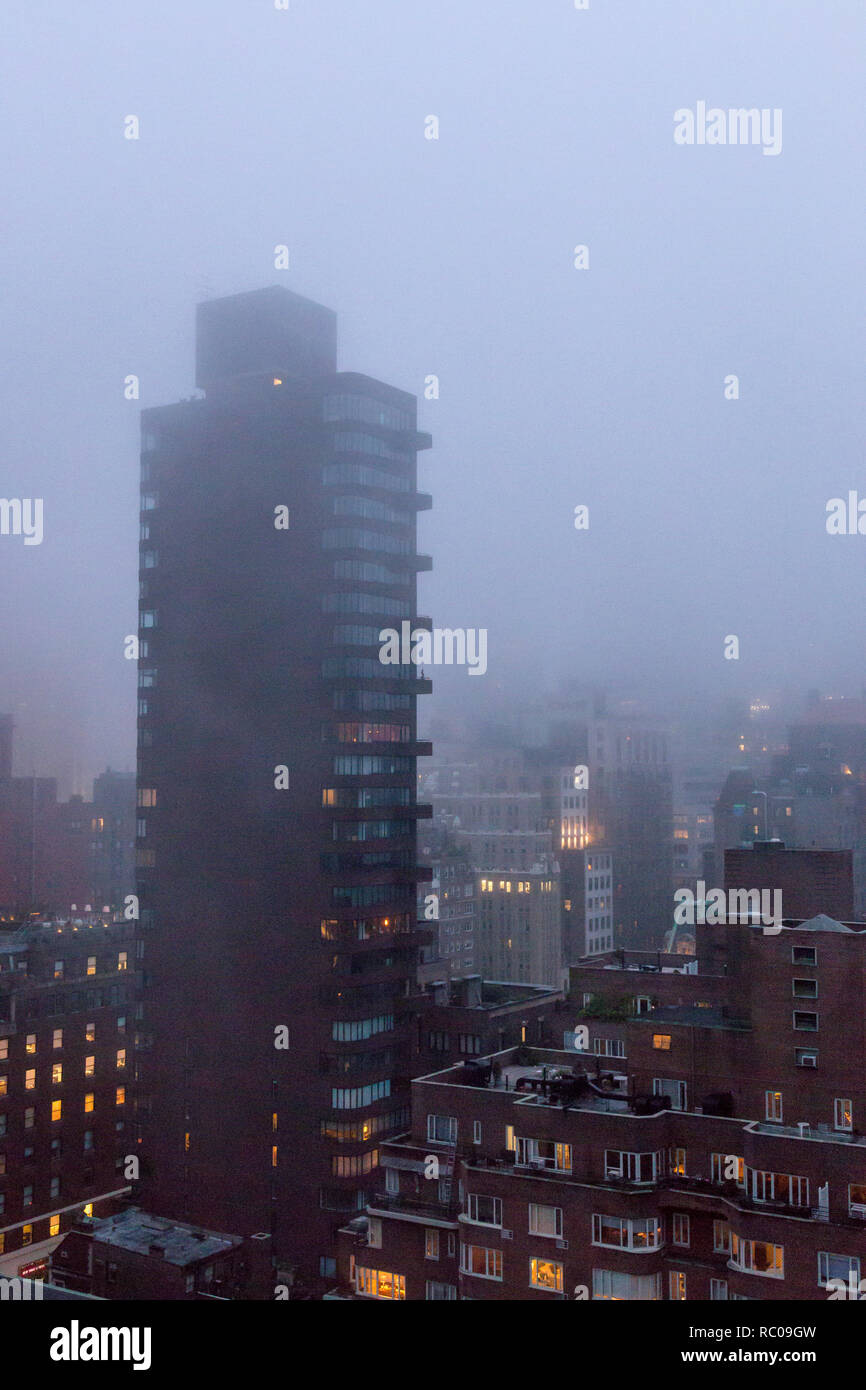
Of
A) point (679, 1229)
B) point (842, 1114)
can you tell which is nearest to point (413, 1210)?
point (679, 1229)

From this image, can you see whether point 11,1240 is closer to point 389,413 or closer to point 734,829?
point 389,413

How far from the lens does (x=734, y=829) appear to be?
307 feet

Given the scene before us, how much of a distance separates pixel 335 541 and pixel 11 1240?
30.7m

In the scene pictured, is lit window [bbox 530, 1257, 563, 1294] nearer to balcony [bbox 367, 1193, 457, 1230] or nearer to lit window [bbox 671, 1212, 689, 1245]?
lit window [bbox 671, 1212, 689, 1245]

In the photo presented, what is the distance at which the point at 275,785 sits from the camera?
45.4 meters

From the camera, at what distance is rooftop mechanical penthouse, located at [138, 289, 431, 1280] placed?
140ft

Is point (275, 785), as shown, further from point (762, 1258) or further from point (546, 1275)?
point (762, 1258)

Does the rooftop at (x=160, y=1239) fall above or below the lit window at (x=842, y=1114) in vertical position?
below

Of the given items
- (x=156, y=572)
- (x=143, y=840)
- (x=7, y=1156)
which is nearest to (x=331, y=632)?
(x=156, y=572)

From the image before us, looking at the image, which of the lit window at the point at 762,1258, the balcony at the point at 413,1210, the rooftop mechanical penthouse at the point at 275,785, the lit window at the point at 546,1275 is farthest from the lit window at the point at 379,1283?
the rooftop mechanical penthouse at the point at 275,785

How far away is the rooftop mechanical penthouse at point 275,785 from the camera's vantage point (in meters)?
42.6

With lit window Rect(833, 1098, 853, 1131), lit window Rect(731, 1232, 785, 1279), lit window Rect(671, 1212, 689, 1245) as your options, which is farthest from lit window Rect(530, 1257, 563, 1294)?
lit window Rect(833, 1098, 853, 1131)

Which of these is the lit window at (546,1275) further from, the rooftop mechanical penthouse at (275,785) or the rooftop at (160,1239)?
the rooftop mechanical penthouse at (275,785)
